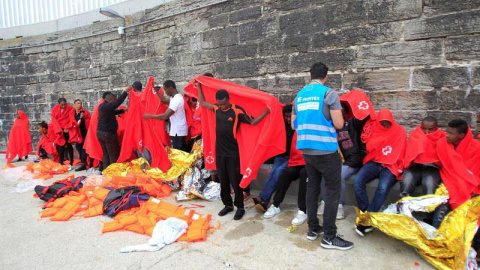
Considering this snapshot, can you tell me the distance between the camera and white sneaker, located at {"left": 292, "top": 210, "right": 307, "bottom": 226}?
12.6 feet

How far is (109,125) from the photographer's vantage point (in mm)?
6121

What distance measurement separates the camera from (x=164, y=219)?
4078 mm

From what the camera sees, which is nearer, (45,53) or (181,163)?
(181,163)

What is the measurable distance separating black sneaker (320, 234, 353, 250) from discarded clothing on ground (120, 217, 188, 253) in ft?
5.06

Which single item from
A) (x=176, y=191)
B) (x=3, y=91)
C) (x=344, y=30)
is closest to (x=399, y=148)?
(x=344, y=30)

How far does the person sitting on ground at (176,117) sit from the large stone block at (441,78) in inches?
142

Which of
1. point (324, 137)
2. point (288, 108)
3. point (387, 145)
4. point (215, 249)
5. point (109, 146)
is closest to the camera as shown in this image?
point (324, 137)

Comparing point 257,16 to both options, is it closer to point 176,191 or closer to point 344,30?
point 344,30

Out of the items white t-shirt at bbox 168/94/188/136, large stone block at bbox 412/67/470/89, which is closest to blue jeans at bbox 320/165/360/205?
large stone block at bbox 412/67/470/89

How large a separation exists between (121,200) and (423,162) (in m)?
3.81

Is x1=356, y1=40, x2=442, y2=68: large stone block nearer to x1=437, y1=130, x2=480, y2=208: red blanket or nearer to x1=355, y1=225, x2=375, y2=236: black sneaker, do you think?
x1=437, y1=130, x2=480, y2=208: red blanket

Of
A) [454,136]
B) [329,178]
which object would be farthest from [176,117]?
[454,136]

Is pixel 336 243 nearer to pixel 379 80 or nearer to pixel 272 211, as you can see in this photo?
pixel 272 211

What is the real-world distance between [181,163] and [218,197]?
92cm
